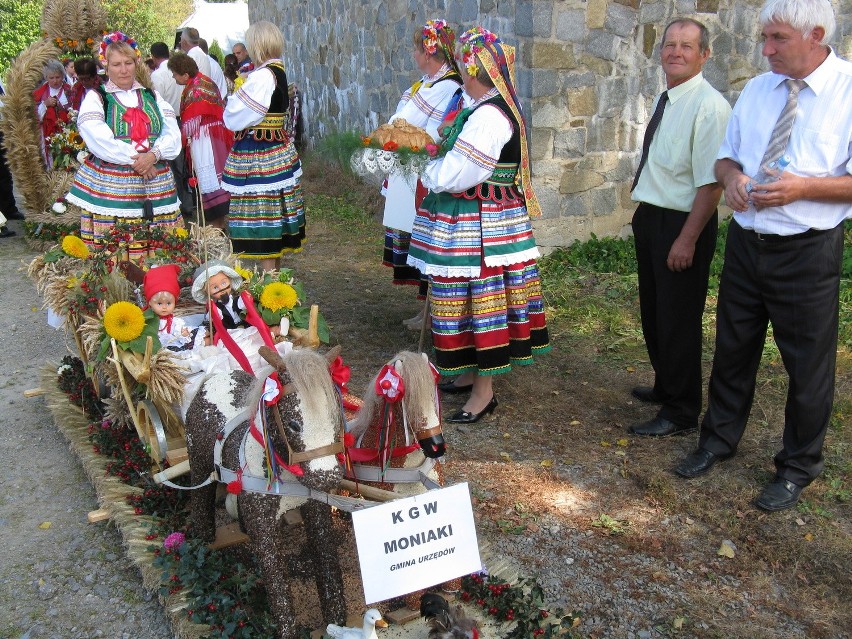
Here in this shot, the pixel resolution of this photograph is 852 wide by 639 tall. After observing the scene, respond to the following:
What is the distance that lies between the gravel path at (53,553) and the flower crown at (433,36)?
3.63 metres

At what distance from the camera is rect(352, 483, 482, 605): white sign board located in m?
2.64

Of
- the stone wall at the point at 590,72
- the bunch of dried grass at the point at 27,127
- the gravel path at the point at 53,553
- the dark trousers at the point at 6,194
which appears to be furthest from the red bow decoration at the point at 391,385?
the dark trousers at the point at 6,194

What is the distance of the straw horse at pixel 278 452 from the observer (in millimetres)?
2701

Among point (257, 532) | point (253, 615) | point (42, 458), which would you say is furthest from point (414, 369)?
point (42, 458)

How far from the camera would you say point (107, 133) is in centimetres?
580

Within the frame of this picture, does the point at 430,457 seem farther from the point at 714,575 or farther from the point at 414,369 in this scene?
the point at 714,575

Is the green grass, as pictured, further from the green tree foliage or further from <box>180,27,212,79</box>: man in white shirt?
the green tree foliage

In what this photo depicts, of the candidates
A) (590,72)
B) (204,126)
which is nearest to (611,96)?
(590,72)

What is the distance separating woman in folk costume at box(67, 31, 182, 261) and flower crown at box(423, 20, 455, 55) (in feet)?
6.69

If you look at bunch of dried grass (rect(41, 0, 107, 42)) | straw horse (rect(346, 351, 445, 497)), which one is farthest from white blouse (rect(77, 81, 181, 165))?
straw horse (rect(346, 351, 445, 497))

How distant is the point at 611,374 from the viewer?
5797 millimetres

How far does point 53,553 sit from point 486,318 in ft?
8.48

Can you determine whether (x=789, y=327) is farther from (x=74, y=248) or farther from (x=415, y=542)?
(x=74, y=248)

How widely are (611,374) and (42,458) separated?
12.5 feet
